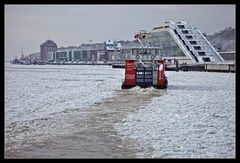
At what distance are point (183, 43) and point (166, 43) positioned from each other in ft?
23.8

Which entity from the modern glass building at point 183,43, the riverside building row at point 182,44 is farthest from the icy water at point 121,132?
the modern glass building at point 183,43

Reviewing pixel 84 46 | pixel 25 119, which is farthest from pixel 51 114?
pixel 84 46

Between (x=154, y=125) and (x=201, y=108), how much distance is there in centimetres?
322

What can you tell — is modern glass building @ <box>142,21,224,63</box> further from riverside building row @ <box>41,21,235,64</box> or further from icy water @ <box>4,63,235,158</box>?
icy water @ <box>4,63,235,158</box>

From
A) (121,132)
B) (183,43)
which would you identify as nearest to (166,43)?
(183,43)

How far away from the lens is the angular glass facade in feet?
312

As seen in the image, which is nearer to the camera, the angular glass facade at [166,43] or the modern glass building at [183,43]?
the modern glass building at [183,43]

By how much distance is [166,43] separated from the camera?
9881cm

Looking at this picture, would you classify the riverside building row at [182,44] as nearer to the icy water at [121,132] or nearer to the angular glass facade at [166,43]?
the angular glass facade at [166,43]

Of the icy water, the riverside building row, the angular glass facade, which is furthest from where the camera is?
the angular glass facade

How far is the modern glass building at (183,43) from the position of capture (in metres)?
87.5

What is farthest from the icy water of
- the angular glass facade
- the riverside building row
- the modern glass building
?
the angular glass facade

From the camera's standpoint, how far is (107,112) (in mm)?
11031
